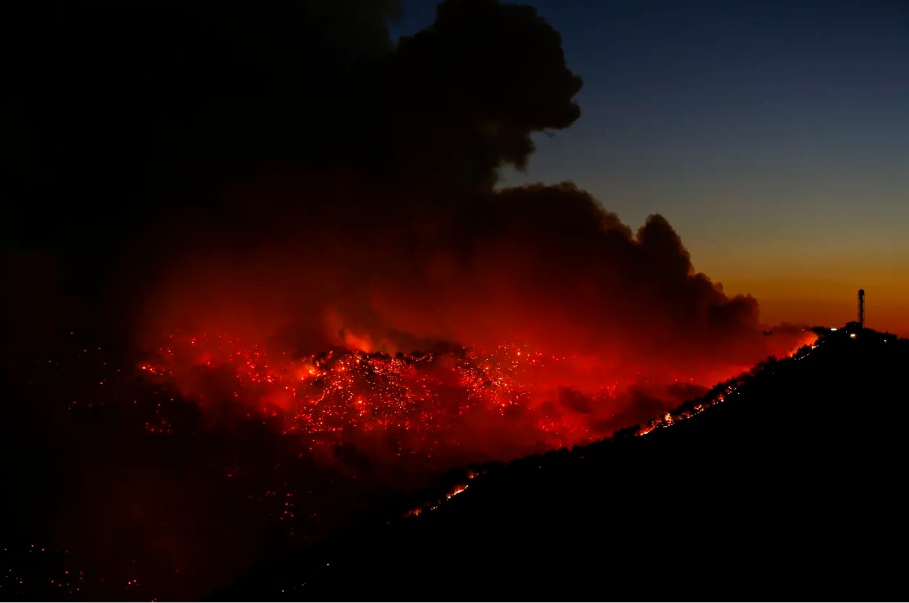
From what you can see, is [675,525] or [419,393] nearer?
[675,525]

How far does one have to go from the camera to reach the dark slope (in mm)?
13586

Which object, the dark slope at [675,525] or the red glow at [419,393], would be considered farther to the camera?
the red glow at [419,393]

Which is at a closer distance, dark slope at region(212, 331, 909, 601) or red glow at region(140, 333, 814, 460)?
dark slope at region(212, 331, 909, 601)

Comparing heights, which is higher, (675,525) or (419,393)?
(419,393)

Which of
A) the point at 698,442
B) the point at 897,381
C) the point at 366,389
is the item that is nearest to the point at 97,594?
the point at 366,389

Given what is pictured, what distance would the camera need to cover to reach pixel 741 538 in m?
14.8

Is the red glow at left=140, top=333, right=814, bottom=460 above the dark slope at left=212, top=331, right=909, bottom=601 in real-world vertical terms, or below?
above

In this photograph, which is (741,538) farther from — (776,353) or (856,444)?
(776,353)

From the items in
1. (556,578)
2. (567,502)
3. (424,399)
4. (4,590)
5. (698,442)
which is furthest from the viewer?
(424,399)

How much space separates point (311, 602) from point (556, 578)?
567 cm

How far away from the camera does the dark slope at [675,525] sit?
44.6 feet

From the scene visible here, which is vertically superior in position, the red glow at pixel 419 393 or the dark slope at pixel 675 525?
the red glow at pixel 419 393

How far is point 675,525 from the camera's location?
1588 centimetres

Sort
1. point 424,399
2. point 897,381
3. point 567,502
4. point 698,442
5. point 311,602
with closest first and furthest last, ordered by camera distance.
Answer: point 311,602
point 567,502
point 698,442
point 897,381
point 424,399
